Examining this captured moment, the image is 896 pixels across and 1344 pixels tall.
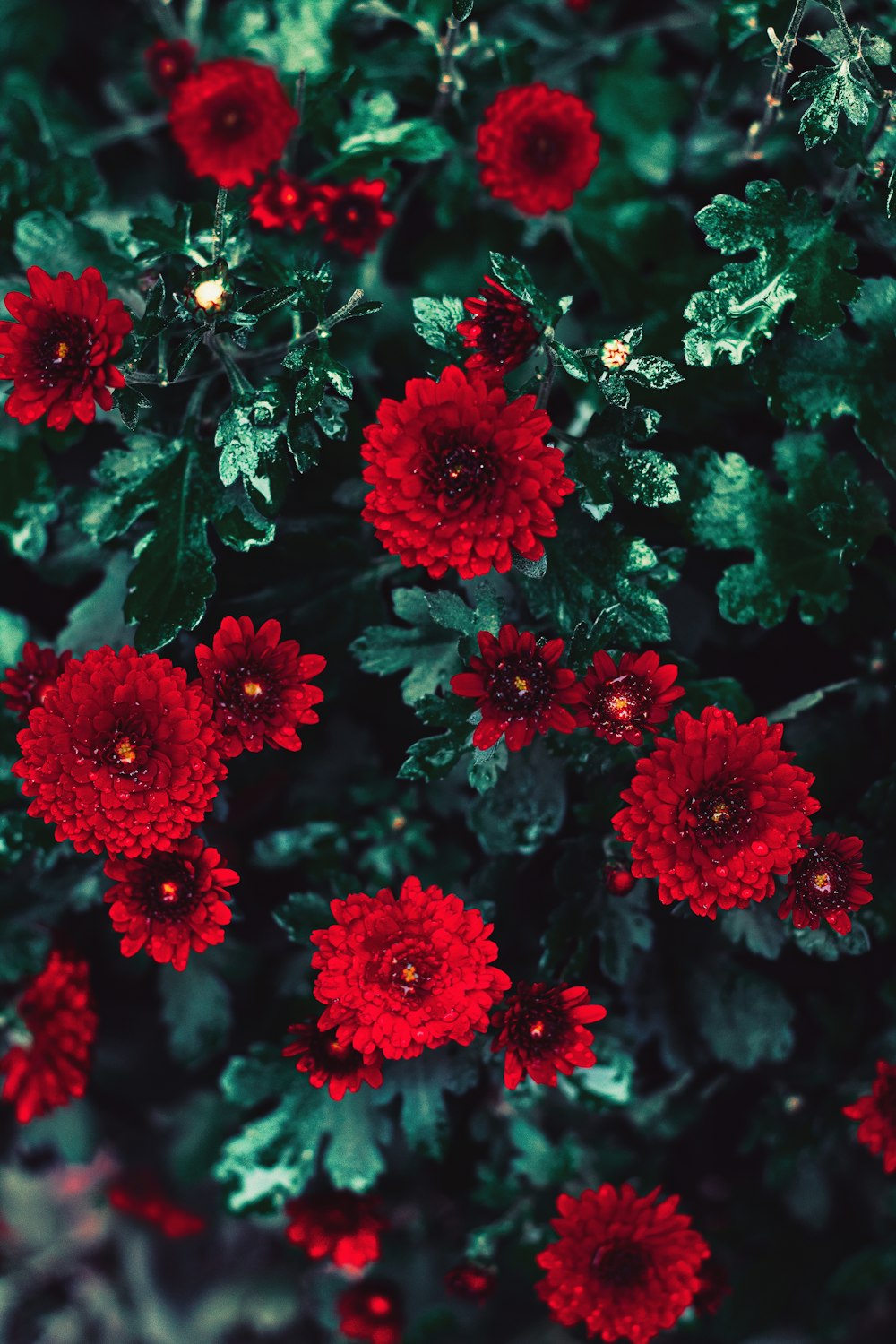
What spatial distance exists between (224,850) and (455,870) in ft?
0.94

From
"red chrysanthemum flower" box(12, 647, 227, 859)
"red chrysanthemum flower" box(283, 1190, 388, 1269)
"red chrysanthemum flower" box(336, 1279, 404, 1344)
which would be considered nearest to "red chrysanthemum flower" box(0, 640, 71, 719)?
"red chrysanthemum flower" box(12, 647, 227, 859)

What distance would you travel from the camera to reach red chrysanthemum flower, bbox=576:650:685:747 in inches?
35.1

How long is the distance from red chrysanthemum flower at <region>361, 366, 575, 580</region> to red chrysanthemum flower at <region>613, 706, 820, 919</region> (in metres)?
0.21

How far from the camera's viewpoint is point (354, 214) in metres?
1.13

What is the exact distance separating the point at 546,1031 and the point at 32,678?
0.59 metres

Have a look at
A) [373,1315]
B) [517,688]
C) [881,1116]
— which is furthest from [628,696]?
[373,1315]

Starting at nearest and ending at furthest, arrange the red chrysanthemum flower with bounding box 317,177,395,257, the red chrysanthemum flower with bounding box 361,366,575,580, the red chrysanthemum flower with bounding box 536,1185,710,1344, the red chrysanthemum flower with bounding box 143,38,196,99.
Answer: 1. the red chrysanthemum flower with bounding box 361,366,575,580
2. the red chrysanthemum flower with bounding box 536,1185,710,1344
3. the red chrysanthemum flower with bounding box 317,177,395,257
4. the red chrysanthemum flower with bounding box 143,38,196,99

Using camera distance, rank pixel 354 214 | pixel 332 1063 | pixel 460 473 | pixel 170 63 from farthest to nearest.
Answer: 1. pixel 170 63
2. pixel 354 214
3. pixel 332 1063
4. pixel 460 473

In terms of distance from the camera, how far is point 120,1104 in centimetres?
158

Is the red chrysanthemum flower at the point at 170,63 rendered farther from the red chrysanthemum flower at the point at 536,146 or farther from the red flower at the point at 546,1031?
the red flower at the point at 546,1031

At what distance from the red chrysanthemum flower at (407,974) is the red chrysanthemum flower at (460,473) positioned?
11.6 inches

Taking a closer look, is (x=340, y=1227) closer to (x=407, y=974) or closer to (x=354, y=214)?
(x=407, y=974)

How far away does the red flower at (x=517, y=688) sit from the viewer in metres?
0.89

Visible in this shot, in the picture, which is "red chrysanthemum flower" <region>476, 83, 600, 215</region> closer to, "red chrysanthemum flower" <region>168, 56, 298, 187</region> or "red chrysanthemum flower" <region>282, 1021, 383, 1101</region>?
"red chrysanthemum flower" <region>168, 56, 298, 187</region>
